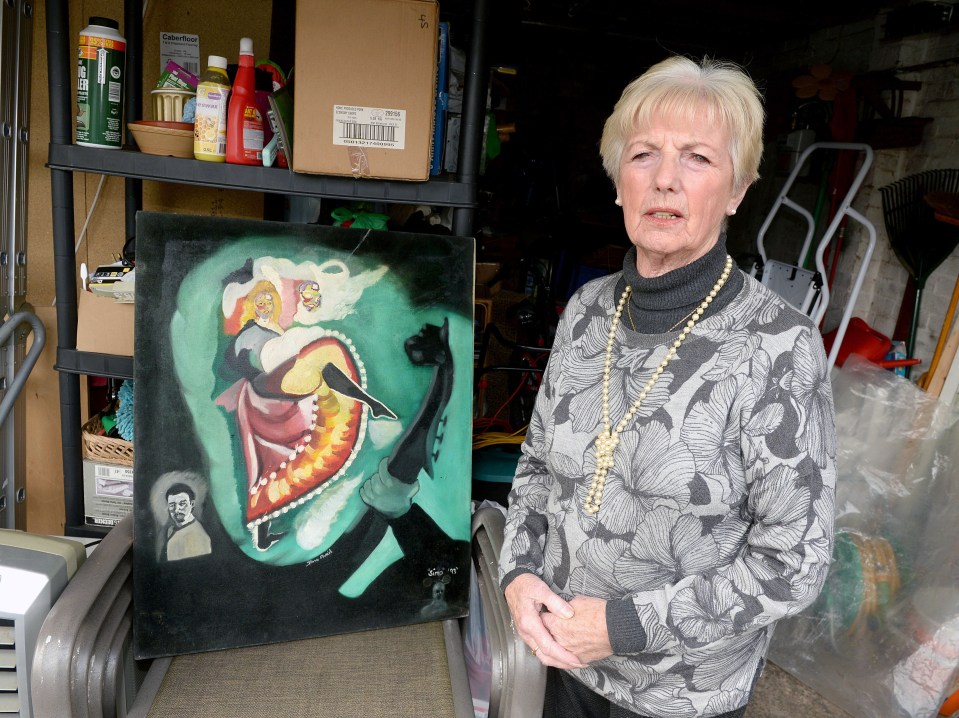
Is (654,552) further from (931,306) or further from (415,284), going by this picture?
(931,306)

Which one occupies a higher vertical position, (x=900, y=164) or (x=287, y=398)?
(x=900, y=164)

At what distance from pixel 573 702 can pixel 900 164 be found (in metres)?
3.04

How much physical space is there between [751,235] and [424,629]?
4.29 meters

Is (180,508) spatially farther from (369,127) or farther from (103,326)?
(369,127)

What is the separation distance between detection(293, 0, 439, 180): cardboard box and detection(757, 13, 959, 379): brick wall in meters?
2.24

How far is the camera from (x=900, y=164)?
3252mm

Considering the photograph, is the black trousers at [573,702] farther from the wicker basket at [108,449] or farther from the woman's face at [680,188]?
the wicker basket at [108,449]

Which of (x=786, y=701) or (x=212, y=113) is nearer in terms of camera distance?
(x=212, y=113)

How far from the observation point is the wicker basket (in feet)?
6.02

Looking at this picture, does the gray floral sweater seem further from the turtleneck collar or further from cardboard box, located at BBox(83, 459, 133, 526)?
cardboard box, located at BBox(83, 459, 133, 526)

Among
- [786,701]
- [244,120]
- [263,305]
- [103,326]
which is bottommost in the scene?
[786,701]

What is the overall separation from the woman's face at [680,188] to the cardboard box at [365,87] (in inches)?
23.5

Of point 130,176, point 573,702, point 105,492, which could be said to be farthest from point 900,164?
point 105,492
